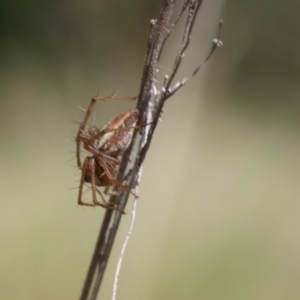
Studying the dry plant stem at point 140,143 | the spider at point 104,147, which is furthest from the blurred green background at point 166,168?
the dry plant stem at point 140,143

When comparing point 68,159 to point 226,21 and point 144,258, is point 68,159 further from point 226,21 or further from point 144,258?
point 226,21

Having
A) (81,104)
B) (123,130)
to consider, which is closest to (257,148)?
(81,104)

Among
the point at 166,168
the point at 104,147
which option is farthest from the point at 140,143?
the point at 166,168

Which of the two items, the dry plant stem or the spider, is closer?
the dry plant stem

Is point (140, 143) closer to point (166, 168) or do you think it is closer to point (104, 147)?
point (104, 147)

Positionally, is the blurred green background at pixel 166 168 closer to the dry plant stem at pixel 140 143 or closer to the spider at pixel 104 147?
the spider at pixel 104 147

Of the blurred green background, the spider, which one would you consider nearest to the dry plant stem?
the spider

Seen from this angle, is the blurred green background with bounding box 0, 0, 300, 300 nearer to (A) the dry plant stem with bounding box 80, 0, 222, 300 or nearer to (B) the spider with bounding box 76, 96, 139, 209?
(B) the spider with bounding box 76, 96, 139, 209
